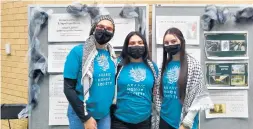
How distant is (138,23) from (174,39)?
0.77 meters

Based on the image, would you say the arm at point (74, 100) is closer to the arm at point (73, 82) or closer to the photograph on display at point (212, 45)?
the arm at point (73, 82)

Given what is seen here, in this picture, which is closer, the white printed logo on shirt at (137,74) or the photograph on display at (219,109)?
the white printed logo on shirt at (137,74)

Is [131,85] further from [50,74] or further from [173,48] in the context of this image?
[50,74]

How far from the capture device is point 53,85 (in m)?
3.26

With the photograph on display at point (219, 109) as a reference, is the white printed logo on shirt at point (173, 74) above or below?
above

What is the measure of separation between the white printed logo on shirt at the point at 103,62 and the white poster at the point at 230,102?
135 centimetres

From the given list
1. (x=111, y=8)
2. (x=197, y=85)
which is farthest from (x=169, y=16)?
(x=197, y=85)

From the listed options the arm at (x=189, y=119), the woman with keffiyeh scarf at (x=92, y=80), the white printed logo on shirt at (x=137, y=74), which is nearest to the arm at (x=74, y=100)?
the woman with keffiyeh scarf at (x=92, y=80)

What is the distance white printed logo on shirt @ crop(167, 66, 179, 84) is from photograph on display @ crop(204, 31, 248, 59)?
85 cm

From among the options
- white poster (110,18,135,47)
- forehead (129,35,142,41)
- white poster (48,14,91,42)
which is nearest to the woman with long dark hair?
forehead (129,35,142,41)

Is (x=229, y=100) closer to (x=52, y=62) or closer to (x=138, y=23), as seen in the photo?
(x=138, y=23)

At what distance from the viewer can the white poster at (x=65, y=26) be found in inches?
127

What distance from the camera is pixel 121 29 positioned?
321 cm

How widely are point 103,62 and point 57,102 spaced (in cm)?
105
